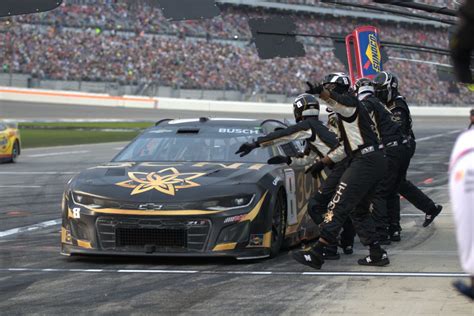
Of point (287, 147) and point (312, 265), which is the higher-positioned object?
point (287, 147)

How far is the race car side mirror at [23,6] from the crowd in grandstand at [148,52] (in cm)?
4200

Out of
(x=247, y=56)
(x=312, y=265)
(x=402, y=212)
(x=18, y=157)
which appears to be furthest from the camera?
(x=247, y=56)

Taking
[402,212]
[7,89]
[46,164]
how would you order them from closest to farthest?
[402,212] → [46,164] → [7,89]

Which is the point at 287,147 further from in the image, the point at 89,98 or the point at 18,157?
the point at 89,98

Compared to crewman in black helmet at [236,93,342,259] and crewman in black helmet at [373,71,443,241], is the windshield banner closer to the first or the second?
crewman in black helmet at [373,71,443,241]

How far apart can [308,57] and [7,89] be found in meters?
19.9

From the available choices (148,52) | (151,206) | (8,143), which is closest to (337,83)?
(151,206)

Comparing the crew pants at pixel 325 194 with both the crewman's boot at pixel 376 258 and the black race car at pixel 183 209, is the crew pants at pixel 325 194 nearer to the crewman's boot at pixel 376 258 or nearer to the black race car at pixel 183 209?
the black race car at pixel 183 209

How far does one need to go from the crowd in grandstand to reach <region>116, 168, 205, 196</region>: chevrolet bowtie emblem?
40.7 metres

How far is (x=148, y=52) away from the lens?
53.7 metres

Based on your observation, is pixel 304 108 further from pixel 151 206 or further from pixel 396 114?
pixel 396 114

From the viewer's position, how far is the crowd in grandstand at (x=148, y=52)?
50.7 metres

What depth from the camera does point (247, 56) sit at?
5925cm

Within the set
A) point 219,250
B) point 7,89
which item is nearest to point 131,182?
point 219,250
